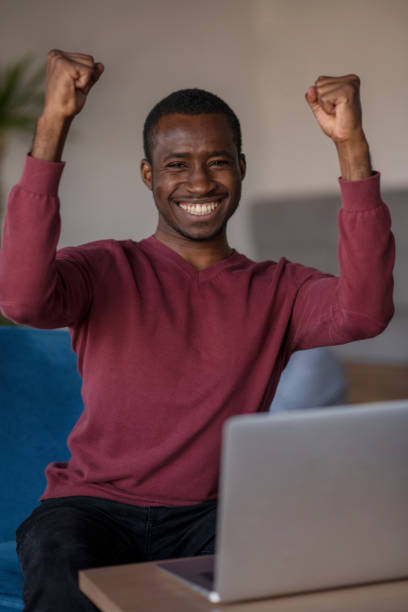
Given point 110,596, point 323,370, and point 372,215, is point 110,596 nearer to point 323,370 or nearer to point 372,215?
point 372,215

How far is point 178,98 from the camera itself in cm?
176

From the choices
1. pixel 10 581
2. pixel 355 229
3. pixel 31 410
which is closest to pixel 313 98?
pixel 355 229

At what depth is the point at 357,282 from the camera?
1.48 meters

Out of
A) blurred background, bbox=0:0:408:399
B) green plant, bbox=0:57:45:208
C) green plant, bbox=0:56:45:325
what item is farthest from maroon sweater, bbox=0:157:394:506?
green plant, bbox=0:57:45:208

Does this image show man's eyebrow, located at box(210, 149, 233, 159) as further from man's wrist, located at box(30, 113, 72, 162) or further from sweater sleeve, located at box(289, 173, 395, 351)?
man's wrist, located at box(30, 113, 72, 162)

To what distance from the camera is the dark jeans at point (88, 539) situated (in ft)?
3.92

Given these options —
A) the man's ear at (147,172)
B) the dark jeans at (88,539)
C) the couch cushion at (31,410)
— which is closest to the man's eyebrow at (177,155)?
the man's ear at (147,172)

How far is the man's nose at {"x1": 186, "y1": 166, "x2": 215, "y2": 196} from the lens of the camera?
168cm

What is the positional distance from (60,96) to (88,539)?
2.45 ft

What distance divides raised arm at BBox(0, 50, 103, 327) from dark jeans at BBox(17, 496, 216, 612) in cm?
37

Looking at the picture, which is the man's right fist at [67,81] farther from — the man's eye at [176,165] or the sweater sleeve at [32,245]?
the man's eye at [176,165]

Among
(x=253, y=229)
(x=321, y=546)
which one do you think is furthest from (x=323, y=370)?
(x=253, y=229)

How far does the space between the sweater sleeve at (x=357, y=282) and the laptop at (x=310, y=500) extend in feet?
1.93

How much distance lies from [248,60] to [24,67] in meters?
1.45
